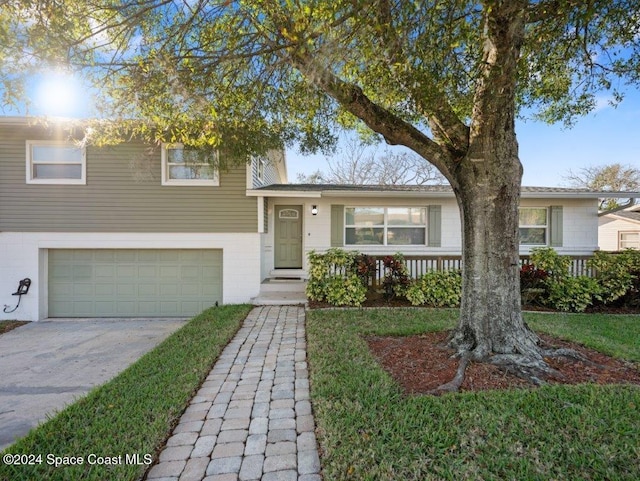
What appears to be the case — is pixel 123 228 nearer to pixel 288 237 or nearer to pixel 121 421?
pixel 288 237

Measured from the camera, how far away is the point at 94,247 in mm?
7984

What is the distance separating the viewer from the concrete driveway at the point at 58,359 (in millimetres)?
3514

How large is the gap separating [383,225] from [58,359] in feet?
26.2

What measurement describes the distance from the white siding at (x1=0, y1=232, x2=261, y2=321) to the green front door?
164cm

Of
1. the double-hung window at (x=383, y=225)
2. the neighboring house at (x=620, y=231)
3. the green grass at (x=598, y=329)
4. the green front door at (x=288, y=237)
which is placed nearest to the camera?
the green grass at (x=598, y=329)

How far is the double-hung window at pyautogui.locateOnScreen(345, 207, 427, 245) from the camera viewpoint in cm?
959

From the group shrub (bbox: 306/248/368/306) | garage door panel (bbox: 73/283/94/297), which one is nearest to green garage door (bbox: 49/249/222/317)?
garage door panel (bbox: 73/283/94/297)

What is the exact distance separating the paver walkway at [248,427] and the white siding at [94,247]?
3797 millimetres

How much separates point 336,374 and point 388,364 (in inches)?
28.2

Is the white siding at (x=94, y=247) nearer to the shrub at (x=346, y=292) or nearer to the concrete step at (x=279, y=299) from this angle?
the concrete step at (x=279, y=299)

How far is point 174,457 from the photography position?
231cm

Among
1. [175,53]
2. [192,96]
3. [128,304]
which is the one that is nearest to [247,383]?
[192,96]

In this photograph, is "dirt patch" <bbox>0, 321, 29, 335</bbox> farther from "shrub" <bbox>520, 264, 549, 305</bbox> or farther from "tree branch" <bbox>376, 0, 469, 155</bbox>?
"shrub" <bbox>520, 264, 549, 305</bbox>

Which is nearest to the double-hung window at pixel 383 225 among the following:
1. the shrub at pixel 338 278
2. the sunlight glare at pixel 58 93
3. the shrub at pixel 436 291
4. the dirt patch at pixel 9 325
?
the shrub at pixel 338 278
